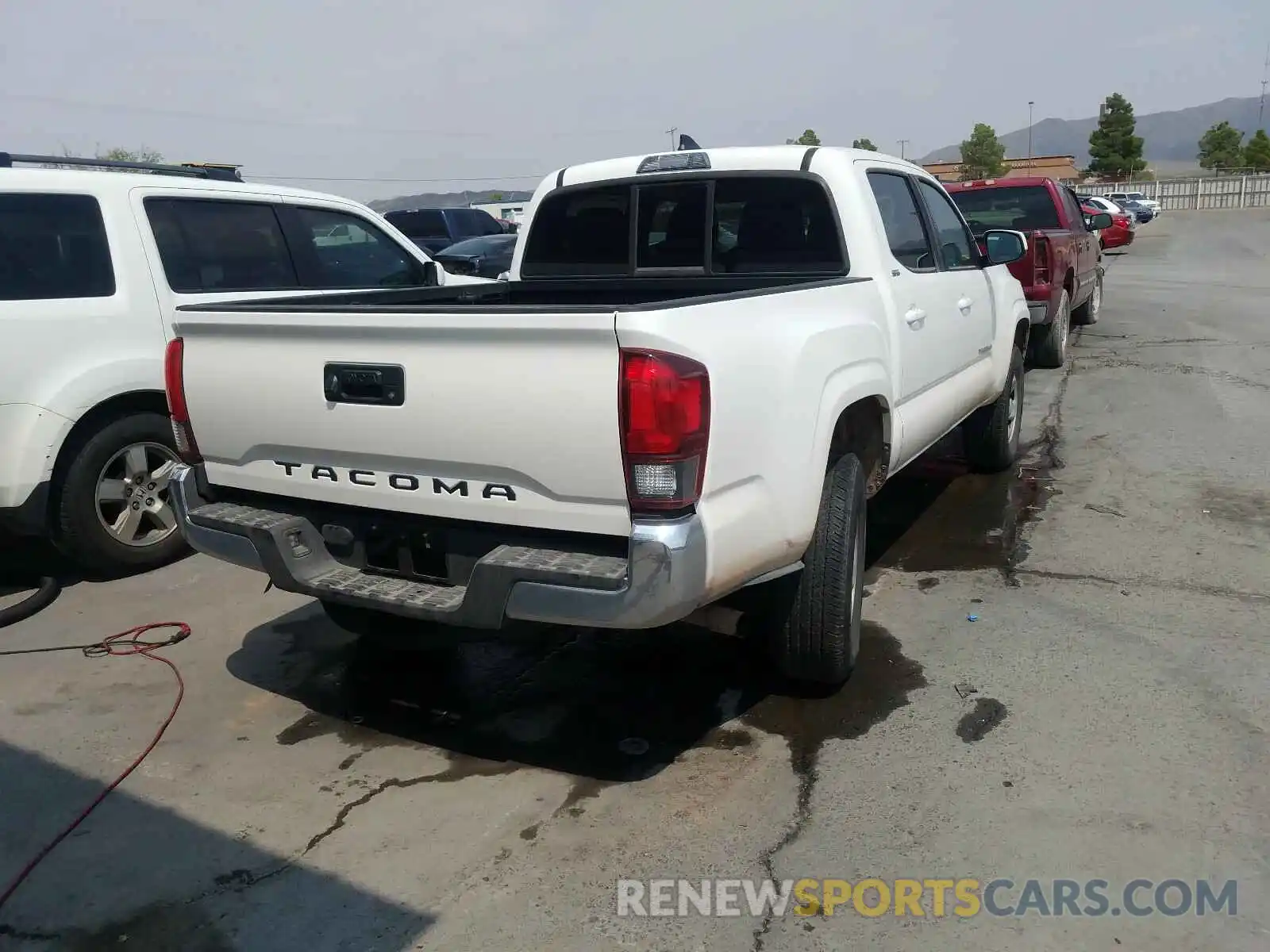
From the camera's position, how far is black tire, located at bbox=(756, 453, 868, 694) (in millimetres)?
3635

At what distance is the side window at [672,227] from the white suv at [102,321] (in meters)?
2.38

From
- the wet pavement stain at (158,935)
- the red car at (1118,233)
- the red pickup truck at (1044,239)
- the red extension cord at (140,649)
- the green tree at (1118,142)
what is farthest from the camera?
the green tree at (1118,142)

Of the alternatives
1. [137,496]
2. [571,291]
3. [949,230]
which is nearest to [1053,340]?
[949,230]

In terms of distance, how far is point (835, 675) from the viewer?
3766 millimetres

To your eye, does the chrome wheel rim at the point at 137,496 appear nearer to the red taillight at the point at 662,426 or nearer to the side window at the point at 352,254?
the side window at the point at 352,254

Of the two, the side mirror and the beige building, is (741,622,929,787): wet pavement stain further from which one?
the beige building

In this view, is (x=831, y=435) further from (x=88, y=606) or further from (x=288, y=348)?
(x=88, y=606)

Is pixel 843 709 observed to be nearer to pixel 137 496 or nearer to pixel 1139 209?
pixel 137 496

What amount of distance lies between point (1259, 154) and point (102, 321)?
9535cm

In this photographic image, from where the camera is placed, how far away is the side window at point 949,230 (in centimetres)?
540

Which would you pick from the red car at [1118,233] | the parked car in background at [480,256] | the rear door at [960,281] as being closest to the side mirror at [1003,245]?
the rear door at [960,281]

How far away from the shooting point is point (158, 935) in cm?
275

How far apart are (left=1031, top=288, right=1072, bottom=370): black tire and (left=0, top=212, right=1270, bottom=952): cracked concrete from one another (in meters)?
4.96

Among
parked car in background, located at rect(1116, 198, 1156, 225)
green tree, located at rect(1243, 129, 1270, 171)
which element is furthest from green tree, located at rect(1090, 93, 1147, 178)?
parked car in background, located at rect(1116, 198, 1156, 225)
